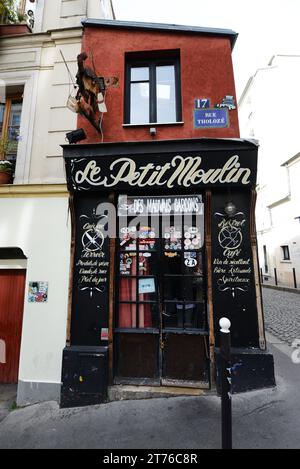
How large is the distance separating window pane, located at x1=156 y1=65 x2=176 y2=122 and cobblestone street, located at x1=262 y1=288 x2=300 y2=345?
600cm

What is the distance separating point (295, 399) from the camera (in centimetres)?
382

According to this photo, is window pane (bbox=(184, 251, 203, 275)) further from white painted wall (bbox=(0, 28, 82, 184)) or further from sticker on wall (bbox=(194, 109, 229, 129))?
white painted wall (bbox=(0, 28, 82, 184))

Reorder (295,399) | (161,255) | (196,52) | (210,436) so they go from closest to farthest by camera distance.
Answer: (210,436) → (295,399) → (161,255) → (196,52)

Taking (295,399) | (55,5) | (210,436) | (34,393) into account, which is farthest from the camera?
(55,5)

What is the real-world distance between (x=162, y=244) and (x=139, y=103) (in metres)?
2.91

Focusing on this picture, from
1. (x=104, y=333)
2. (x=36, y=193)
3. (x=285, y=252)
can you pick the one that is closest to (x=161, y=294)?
(x=104, y=333)

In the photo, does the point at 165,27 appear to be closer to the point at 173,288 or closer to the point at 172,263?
the point at 172,263

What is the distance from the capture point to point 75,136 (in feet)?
14.8

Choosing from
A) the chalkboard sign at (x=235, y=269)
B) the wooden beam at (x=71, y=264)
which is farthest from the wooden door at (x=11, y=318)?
the chalkboard sign at (x=235, y=269)

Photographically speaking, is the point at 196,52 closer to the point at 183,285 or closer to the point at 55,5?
the point at 55,5

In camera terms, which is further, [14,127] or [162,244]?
[14,127]

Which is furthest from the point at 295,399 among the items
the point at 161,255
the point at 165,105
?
the point at 165,105

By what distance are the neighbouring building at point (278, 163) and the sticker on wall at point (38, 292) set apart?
14.6 m

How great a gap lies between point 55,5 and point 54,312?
6.67m
